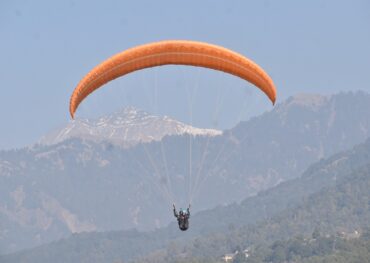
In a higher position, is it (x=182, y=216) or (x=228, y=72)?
(x=228, y=72)

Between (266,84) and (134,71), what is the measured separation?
1052cm

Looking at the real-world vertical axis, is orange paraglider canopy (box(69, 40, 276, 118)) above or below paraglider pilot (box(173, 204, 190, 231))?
above

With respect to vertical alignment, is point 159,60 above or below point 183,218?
above

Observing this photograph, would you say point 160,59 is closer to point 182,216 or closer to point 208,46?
point 208,46

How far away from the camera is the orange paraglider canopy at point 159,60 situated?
279 ft

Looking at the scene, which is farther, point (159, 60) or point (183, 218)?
point (183, 218)

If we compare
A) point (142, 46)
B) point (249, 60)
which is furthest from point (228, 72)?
point (142, 46)

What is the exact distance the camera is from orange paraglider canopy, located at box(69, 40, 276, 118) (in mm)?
85000

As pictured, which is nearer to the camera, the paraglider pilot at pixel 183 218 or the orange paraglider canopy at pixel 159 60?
the orange paraglider canopy at pixel 159 60

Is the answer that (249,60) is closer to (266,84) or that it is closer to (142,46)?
(266,84)

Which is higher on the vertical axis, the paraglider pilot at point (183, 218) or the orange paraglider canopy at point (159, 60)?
the orange paraglider canopy at point (159, 60)

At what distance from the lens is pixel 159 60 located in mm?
85688

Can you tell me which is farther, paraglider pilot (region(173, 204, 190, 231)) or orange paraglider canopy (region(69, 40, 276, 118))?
paraglider pilot (region(173, 204, 190, 231))

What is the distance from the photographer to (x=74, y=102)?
282ft
